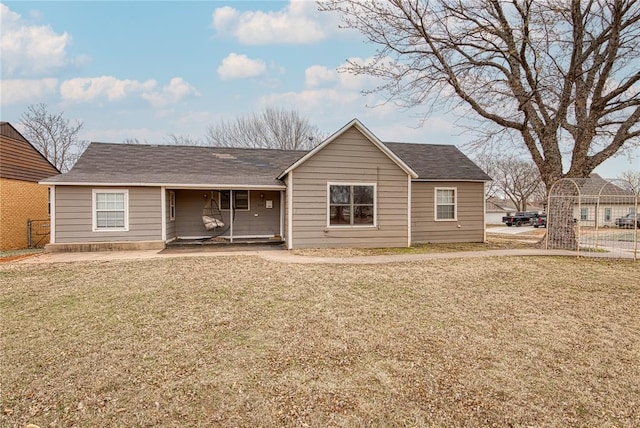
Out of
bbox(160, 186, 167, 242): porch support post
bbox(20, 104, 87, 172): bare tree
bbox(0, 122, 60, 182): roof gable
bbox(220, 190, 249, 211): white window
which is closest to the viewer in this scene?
bbox(160, 186, 167, 242): porch support post

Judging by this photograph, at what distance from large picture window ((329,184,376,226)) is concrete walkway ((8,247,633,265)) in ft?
6.73

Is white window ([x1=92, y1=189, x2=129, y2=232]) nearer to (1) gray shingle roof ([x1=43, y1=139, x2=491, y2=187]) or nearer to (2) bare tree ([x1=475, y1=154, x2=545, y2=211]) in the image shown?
(1) gray shingle roof ([x1=43, y1=139, x2=491, y2=187])

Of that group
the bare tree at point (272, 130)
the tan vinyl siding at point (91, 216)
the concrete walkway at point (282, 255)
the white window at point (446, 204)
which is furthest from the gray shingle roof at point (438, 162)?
the bare tree at point (272, 130)

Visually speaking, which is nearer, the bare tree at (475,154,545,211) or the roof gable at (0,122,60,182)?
the roof gable at (0,122,60,182)

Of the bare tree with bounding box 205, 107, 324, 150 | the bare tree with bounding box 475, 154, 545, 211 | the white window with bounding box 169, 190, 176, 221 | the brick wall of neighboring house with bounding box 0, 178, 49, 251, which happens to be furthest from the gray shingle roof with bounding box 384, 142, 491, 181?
the bare tree with bounding box 475, 154, 545, 211

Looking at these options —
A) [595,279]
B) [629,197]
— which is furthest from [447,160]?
[595,279]

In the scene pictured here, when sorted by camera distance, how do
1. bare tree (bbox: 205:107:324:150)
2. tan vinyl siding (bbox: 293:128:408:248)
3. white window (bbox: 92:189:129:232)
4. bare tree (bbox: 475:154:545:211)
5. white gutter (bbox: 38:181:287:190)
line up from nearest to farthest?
white gutter (bbox: 38:181:287:190) < white window (bbox: 92:189:129:232) < tan vinyl siding (bbox: 293:128:408:248) < bare tree (bbox: 205:107:324:150) < bare tree (bbox: 475:154:545:211)

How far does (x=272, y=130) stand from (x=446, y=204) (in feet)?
68.2

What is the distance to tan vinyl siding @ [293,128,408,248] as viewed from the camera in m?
11.5

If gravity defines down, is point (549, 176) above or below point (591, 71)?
below

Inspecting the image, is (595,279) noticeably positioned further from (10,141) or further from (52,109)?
(52,109)

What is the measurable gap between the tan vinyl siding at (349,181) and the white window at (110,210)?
5787 mm

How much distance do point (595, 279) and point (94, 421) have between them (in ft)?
30.3

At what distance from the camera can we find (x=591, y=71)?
39.3 ft
